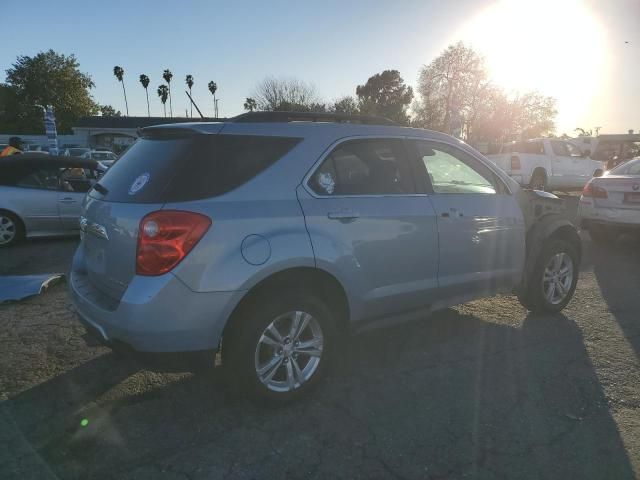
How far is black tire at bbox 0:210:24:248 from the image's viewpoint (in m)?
7.72

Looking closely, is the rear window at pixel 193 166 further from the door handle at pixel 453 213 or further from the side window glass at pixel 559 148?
the side window glass at pixel 559 148

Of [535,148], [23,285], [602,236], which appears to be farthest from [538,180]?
[23,285]

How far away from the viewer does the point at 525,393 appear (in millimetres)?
3291

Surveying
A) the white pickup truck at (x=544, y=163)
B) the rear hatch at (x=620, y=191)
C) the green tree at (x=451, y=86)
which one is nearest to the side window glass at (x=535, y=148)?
the white pickup truck at (x=544, y=163)

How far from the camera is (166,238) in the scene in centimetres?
258

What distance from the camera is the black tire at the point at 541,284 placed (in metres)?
4.56

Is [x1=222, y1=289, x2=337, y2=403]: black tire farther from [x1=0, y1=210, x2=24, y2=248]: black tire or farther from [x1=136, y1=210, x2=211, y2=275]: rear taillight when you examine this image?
[x1=0, y1=210, x2=24, y2=248]: black tire

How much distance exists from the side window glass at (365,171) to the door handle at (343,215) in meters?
0.14

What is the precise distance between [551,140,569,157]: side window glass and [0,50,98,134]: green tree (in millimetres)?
66059

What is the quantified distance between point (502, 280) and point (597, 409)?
138 cm

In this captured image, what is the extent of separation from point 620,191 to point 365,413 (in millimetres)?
6519

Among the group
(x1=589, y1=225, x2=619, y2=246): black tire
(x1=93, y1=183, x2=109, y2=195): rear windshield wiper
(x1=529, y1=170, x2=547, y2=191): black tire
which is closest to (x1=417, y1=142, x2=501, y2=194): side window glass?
(x1=93, y1=183, x2=109, y2=195): rear windshield wiper

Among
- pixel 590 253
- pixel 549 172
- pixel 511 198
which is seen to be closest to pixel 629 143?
pixel 549 172

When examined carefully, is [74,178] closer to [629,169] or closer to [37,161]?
[37,161]
